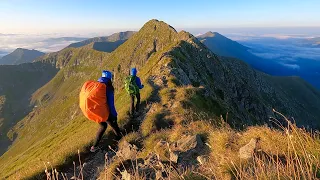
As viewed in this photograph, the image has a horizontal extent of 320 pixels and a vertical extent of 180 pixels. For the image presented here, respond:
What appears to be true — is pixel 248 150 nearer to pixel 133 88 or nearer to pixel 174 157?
pixel 174 157

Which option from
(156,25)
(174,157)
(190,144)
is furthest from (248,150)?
(156,25)

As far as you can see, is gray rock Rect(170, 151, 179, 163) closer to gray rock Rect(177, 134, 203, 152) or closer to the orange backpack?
gray rock Rect(177, 134, 203, 152)

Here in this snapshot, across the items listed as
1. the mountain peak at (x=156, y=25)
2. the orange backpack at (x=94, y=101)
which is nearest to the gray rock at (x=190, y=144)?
the orange backpack at (x=94, y=101)

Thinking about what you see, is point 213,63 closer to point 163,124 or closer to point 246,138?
point 163,124

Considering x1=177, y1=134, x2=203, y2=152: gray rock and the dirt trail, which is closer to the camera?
x1=177, y1=134, x2=203, y2=152: gray rock

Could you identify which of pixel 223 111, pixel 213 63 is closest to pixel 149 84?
pixel 223 111

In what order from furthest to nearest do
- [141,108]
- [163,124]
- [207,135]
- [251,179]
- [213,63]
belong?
[213,63], [141,108], [163,124], [207,135], [251,179]

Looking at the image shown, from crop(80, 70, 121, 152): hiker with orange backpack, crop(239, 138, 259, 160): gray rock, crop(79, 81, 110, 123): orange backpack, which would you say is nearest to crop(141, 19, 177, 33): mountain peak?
crop(80, 70, 121, 152): hiker with orange backpack

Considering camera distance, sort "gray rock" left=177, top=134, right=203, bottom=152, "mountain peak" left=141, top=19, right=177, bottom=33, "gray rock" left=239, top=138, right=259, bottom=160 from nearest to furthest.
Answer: "gray rock" left=239, top=138, right=259, bottom=160, "gray rock" left=177, top=134, right=203, bottom=152, "mountain peak" left=141, top=19, right=177, bottom=33

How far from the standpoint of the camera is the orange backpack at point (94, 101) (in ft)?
38.0

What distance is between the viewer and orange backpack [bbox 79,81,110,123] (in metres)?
11.6

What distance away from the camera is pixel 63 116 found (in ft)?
602

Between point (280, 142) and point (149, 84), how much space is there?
18.6 metres

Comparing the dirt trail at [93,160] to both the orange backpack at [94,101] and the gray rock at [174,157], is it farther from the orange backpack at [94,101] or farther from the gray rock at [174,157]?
the gray rock at [174,157]
